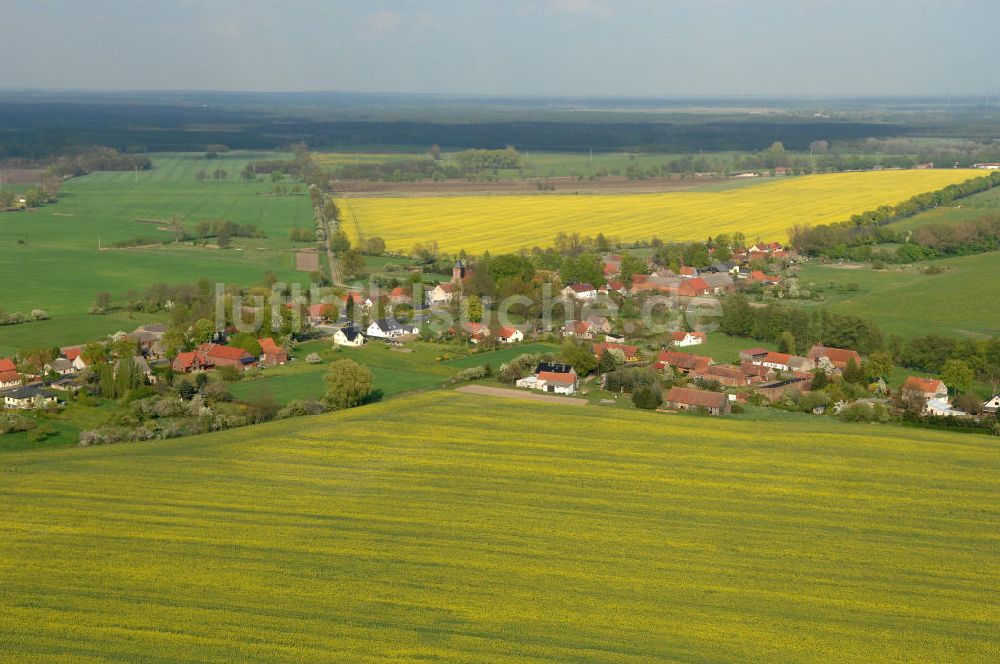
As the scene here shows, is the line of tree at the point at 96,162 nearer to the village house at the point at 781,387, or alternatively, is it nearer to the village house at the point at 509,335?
the village house at the point at 509,335

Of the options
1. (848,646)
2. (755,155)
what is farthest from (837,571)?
(755,155)

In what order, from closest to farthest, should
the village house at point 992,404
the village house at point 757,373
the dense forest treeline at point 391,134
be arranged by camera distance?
the village house at point 992,404 → the village house at point 757,373 → the dense forest treeline at point 391,134

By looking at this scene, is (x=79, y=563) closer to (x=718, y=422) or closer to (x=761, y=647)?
(x=761, y=647)

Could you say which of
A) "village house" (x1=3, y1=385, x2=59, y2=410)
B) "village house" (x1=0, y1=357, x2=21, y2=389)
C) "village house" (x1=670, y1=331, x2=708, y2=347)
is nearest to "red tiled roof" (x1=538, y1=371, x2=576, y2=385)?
"village house" (x1=670, y1=331, x2=708, y2=347)

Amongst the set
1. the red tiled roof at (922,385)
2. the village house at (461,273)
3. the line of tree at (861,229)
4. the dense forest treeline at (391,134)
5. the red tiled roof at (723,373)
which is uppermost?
the dense forest treeline at (391,134)

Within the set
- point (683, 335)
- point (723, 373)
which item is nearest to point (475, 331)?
point (683, 335)

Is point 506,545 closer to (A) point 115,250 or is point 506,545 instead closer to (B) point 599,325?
(B) point 599,325

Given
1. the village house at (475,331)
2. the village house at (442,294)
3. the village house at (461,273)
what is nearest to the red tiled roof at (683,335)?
the village house at (475,331)

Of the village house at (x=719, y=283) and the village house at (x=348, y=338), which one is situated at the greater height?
the village house at (x=719, y=283)
